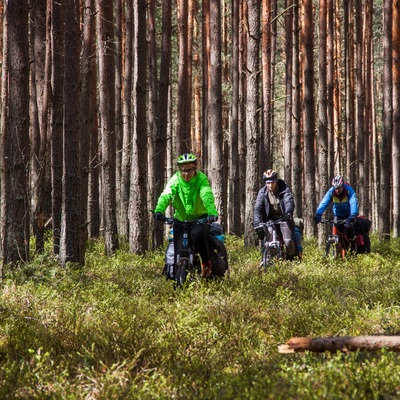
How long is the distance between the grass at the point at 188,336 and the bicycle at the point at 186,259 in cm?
33

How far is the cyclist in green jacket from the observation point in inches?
366

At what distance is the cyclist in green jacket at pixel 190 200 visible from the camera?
366 inches

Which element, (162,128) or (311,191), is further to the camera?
(311,191)

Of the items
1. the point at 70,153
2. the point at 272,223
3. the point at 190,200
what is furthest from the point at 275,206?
the point at 70,153

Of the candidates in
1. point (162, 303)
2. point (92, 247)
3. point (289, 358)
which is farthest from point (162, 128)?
A: point (289, 358)

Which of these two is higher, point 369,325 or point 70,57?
point 70,57

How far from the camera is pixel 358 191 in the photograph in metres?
34.0

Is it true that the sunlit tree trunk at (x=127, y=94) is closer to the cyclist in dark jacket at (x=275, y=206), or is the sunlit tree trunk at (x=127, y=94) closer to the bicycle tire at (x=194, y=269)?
the cyclist in dark jacket at (x=275, y=206)

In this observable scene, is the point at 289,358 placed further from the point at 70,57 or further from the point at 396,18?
the point at 396,18

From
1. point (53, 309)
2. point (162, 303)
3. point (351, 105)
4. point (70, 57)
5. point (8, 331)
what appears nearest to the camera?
point (8, 331)

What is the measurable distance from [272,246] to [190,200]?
3.26 meters

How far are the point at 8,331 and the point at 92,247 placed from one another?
11380mm

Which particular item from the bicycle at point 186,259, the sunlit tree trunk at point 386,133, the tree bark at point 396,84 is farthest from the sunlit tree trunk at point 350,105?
the bicycle at point 186,259

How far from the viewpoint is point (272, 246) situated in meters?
12.3
